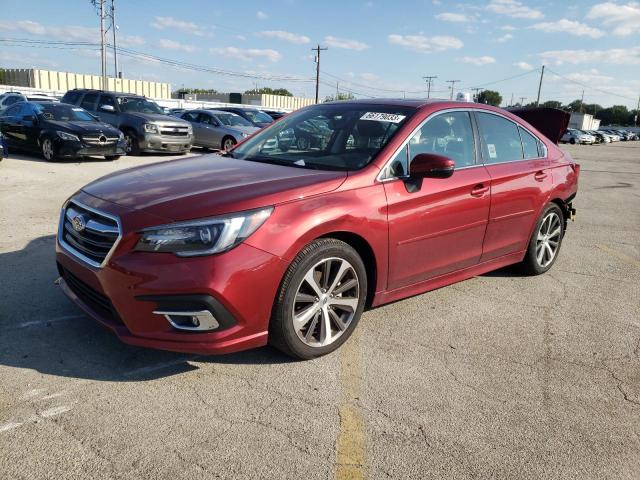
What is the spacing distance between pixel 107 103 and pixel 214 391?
14.7 meters

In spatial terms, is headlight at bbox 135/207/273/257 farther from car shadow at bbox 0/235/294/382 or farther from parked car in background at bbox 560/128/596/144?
parked car in background at bbox 560/128/596/144

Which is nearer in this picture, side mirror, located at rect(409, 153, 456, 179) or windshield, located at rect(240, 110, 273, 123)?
side mirror, located at rect(409, 153, 456, 179)

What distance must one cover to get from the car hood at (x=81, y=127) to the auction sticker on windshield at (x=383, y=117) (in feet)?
34.3

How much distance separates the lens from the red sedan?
2877 mm

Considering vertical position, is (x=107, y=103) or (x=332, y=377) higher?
(x=107, y=103)

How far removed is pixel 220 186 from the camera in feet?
10.7

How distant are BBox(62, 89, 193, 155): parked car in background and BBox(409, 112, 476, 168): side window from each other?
11.7 m

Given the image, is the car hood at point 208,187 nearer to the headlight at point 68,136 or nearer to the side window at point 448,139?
the side window at point 448,139

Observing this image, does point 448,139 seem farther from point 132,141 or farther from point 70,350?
point 132,141

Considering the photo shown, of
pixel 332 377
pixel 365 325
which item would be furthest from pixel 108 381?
pixel 365 325

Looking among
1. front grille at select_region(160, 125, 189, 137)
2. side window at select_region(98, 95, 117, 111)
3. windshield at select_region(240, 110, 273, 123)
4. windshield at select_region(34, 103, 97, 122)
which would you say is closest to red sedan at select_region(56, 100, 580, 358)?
windshield at select_region(34, 103, 97, 122)

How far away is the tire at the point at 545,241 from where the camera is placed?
517 centimetres

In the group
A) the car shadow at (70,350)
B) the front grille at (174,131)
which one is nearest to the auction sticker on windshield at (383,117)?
the car shadow at (70,350)

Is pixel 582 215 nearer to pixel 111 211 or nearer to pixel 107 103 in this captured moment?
pixel 111 211
